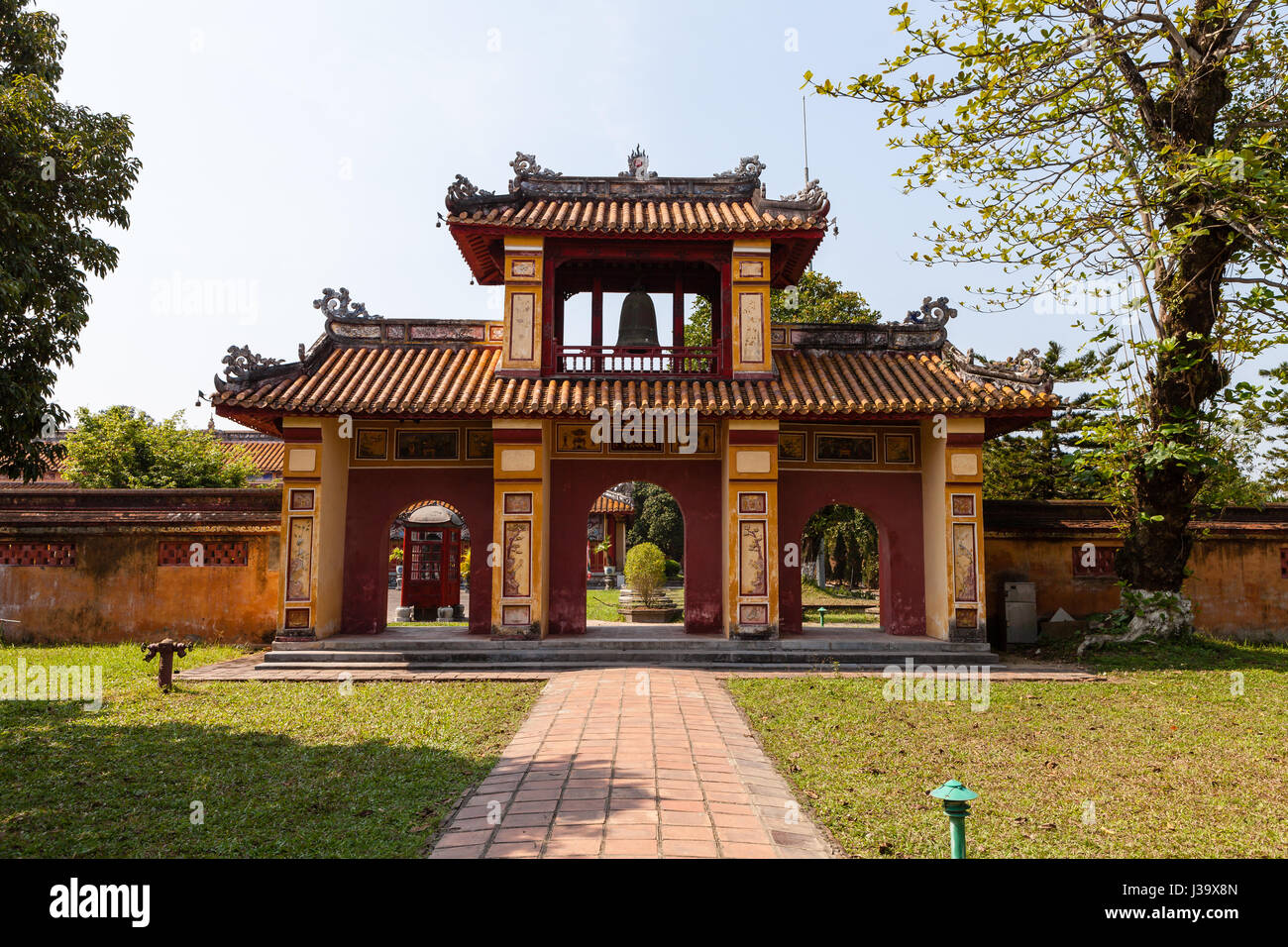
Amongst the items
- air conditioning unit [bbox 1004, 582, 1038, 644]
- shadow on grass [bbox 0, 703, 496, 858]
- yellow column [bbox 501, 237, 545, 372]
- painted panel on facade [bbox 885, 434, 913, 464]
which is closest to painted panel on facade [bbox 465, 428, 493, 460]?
yellow column [bbox 501, 237, 545, 372]

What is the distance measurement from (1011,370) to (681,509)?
5.23 meters

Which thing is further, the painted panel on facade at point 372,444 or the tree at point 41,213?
the painted panel on facade at point 372,444

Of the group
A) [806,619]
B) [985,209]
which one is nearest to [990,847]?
[985,209]

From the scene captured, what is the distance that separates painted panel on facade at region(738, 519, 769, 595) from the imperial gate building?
→ 0.03 meters

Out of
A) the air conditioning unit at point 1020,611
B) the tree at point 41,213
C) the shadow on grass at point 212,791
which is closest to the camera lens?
the shadow on grass at point 212,791

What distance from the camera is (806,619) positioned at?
59.3 feet

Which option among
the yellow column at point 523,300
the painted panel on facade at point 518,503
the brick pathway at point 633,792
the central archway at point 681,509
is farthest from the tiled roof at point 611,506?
the brick pathway at point 633,792

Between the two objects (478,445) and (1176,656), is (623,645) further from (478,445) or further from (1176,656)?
(1176,656)

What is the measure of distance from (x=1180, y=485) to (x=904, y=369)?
404 cm

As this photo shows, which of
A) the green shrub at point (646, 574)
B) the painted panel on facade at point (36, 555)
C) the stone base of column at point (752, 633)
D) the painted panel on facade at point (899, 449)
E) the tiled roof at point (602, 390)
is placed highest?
the tiled roof at point (602, 390)

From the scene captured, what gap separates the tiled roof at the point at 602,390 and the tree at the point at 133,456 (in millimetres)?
8581

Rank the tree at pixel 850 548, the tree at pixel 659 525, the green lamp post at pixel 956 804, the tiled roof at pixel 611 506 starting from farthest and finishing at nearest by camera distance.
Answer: the tree at pixel 659 525 < the tiled roof at pixel 611 506 < the tree at pixel 850 548 < the green lamp post at pixel 956 804

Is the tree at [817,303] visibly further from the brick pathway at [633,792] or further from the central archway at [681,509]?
the brick pathway at [633,792]

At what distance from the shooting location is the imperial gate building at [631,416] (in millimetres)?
11117
